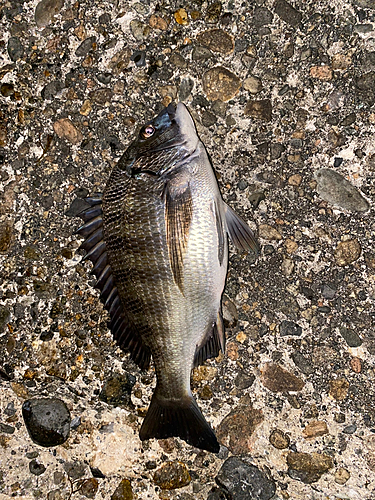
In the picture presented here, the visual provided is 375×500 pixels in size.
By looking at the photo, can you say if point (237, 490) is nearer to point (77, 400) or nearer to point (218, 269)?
point (77, 400)

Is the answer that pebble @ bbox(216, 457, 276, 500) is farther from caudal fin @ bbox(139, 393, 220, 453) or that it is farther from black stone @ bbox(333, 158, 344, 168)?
black stone @ bbox(333, 158, 344, 168)

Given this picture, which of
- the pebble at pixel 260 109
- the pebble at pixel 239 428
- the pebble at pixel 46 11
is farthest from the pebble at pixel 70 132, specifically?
the pebble at pixel 239 428

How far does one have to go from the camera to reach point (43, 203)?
2584 mm

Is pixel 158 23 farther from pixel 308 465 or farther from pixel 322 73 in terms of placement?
pixel 308 465

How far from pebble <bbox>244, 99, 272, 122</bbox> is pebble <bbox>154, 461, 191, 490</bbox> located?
1.97 m

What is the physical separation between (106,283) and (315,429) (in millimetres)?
1342

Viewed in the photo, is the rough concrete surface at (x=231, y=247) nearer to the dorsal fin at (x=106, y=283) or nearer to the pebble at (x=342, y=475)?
the pebble at (x=342, y=475)

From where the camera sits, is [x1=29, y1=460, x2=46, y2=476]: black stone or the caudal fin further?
[x1=29, y1=460, x2=46, y2=476]: black stone

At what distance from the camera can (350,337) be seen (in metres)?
2.32


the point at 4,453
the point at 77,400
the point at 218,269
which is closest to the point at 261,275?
the point at 218,269

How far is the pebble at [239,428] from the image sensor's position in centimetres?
243

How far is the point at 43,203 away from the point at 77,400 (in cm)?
115

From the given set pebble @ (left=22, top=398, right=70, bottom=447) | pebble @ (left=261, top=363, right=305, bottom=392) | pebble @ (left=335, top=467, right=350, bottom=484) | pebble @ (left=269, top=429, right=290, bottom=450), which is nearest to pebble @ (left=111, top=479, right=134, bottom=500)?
pebble @ (left=22, top=398, right=70, bottom=447)

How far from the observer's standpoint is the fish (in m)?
2.06
